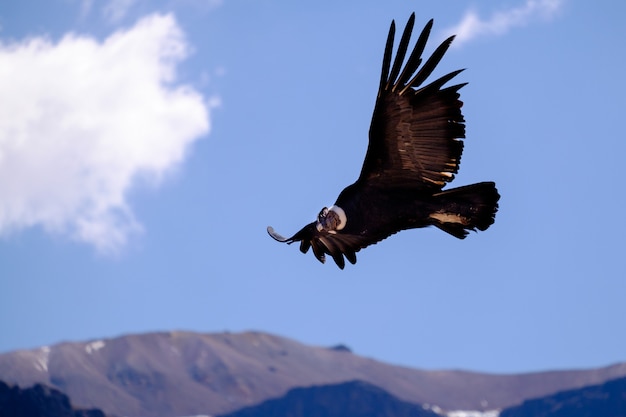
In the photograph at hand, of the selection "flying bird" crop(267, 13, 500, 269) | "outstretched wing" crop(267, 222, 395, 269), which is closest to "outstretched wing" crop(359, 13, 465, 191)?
"flying bird" crop(267, 13, 500, 269)

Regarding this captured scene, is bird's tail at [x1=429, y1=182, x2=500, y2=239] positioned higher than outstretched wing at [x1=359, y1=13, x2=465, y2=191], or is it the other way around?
outstretched wing at [x1=359, y1=13, x2=465, y2=191]

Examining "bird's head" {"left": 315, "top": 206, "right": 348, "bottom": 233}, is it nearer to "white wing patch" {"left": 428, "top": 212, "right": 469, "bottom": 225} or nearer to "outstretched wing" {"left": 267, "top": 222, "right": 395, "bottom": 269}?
"outstretched wing" {"left": 267, "top": 222, "right": 395, "bottom": 269}

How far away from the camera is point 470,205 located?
2222 centimetres

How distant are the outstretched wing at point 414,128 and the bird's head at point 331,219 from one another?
0.70 metres

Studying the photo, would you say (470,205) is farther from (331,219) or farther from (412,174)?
(331,219)

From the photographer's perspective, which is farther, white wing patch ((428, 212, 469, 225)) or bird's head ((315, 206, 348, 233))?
white wing patch ((428, 212, 469, 225))

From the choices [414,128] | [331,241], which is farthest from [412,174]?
[331,241]

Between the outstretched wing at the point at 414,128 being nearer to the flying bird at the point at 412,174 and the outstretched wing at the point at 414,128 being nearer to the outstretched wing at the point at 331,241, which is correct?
the flying bird at the point at 412,174

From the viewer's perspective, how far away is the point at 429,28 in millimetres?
21047

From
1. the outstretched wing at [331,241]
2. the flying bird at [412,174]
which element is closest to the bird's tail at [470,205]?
the flying bird at [412,174]

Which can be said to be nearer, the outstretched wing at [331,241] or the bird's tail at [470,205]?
the bird's tail at [470,205]

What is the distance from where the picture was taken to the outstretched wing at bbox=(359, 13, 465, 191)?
21516 millimetres

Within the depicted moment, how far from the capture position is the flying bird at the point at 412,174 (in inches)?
854

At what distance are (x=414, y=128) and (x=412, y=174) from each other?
32.4 inches
